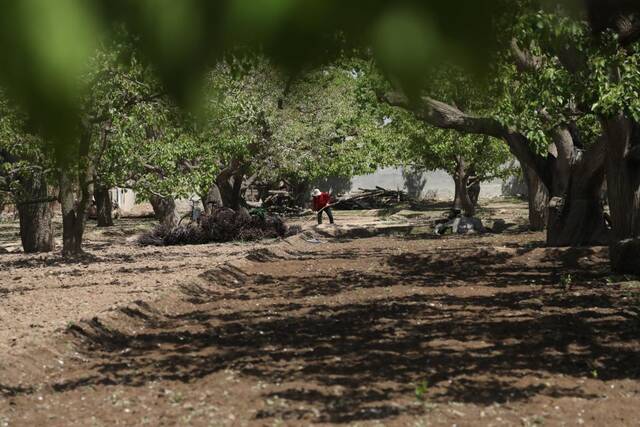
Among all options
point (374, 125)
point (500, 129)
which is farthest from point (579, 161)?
point (374, 125)

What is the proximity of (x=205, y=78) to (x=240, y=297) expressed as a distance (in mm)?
10899

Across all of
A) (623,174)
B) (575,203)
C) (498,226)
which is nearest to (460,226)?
(498,226)

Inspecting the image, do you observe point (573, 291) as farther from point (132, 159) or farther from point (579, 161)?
point (132, 159)

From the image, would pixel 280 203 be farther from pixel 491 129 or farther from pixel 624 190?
pixel 624 190

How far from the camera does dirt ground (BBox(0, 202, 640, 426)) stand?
19.1ft

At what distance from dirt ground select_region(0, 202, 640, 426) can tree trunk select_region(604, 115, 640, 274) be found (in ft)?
1.42

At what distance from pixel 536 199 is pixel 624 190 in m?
8.87

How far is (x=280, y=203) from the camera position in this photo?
1527 inches

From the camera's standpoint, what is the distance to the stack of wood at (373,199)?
38656 millimetres

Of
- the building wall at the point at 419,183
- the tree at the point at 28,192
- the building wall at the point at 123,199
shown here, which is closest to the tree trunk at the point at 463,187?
the tree at the point at 28,192

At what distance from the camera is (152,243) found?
21.2 meters

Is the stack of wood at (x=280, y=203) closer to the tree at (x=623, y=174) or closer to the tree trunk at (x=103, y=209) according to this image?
the tree trunk at (x=103, y=209)

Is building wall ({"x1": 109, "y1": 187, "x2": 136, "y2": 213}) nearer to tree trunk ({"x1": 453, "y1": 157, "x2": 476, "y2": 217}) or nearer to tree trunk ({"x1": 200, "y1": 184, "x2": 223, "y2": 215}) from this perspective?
tree trunk ({"x1": 200, "y1": 184, "x2": 223, "y2": 215})

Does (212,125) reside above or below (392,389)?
above
